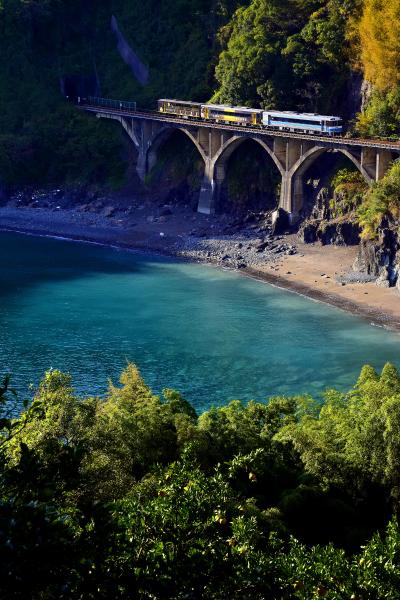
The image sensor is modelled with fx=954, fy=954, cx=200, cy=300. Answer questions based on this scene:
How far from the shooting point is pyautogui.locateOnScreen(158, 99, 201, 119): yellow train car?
87062 mm

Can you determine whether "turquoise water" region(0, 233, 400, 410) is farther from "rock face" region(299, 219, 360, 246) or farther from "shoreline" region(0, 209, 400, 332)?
"rock face" region(299, 219, 360, 246)

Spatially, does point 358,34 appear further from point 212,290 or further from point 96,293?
point 96,293

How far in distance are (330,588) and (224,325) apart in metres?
42.8

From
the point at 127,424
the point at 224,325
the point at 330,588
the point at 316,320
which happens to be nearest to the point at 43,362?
the point at 224,325

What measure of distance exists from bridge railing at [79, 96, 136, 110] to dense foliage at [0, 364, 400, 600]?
62585 mm

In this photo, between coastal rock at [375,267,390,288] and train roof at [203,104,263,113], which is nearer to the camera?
coastal rock at [375,267,390,288]

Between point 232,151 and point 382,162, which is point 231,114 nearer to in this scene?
point 232,151

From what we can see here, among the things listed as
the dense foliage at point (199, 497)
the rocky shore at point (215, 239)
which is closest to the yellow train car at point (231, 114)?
the rocky shore at point (215, 239)

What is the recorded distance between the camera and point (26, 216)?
294 feet

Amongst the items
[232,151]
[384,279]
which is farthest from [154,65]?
[384,279]

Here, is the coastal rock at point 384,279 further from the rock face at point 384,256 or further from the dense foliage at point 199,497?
the dense foliage at point 199,497

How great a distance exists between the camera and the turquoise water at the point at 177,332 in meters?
50.5

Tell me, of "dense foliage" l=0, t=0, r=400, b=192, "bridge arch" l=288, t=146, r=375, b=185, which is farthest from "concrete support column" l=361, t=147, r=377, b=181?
"dense foliage" l=0, t=0, r=400, b=192

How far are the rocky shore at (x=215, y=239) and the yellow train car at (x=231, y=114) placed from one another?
26.3 ft
